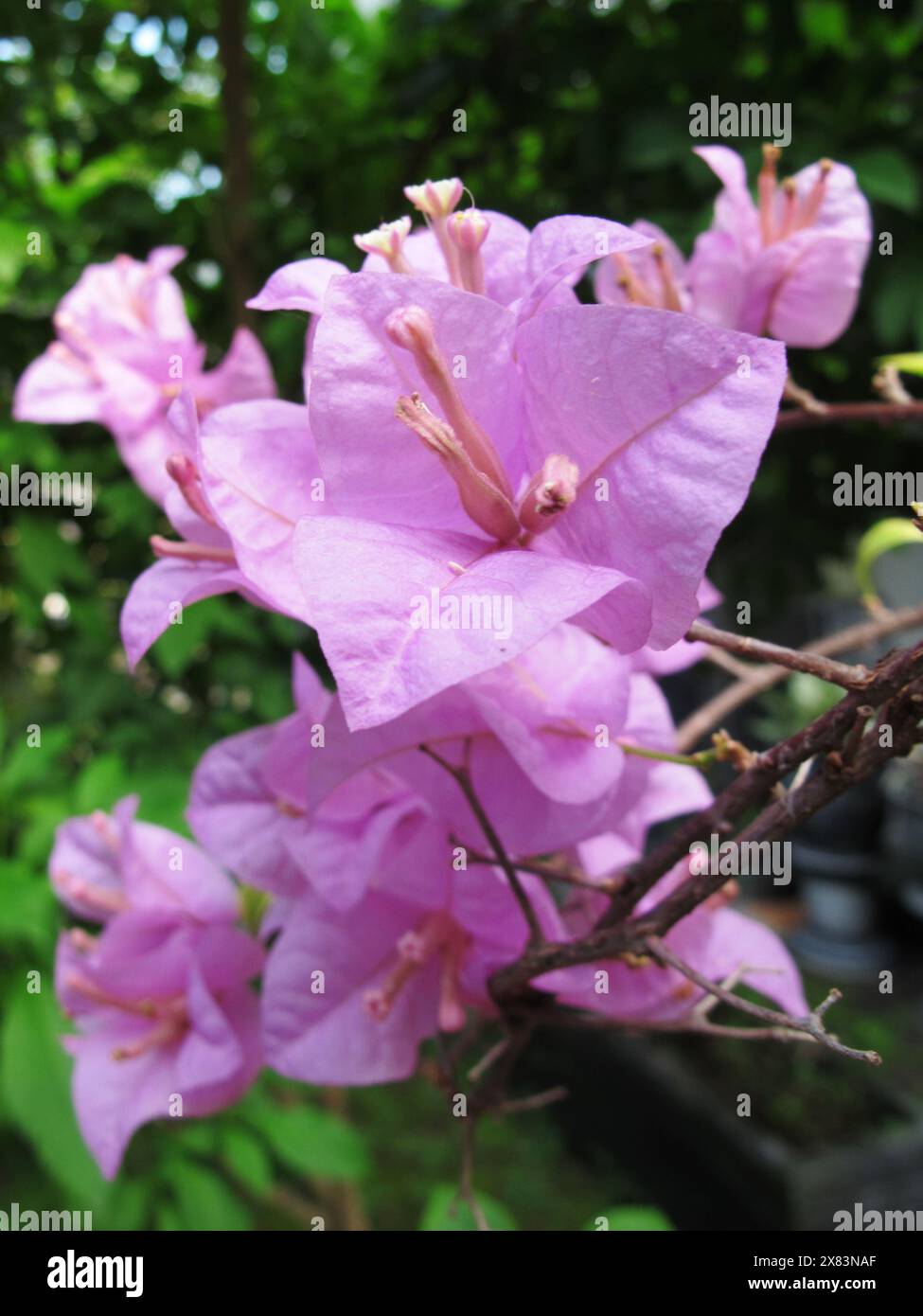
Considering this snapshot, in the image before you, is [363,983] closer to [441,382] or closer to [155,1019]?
[155,1019]

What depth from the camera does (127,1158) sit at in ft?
3.00

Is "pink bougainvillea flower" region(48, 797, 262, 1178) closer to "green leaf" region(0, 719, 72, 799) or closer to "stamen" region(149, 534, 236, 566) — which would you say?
"stamen" region(149, 534, 236, 566)

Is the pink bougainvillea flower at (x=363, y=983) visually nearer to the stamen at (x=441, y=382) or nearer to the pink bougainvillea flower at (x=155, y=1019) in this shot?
the pink bougainvillea flower at (x=155, y=1019)

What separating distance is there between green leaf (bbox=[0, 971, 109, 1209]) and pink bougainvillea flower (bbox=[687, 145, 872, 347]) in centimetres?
66

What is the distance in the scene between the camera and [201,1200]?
0.81 metres

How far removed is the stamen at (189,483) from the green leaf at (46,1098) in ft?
1.97

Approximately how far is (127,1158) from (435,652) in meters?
0.88

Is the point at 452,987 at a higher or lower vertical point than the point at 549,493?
lower

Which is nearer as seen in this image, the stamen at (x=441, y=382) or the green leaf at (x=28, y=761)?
the stamen at (x=441, y=382)

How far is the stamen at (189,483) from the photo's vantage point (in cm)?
27

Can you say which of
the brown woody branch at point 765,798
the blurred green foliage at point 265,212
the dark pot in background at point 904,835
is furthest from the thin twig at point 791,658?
the dark pot in background at point 904,835

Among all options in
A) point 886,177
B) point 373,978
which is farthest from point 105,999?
point 886,177

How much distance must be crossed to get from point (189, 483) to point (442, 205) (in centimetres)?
10

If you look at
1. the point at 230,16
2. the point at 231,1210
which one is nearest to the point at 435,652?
the point at 231,1210
